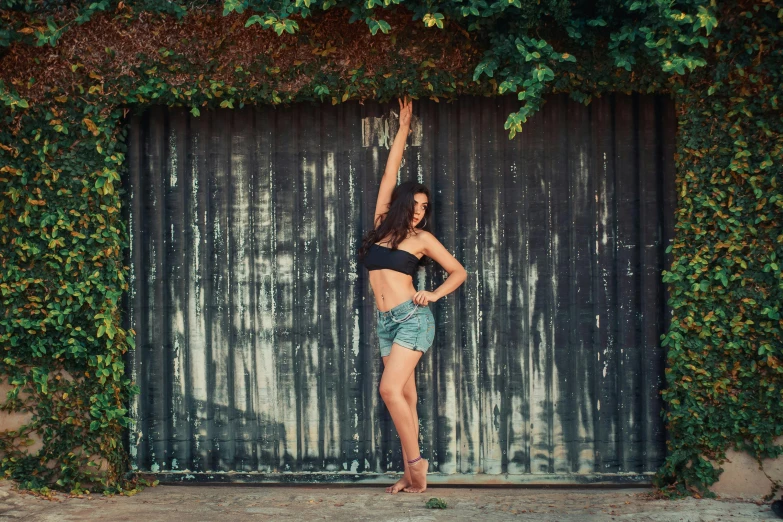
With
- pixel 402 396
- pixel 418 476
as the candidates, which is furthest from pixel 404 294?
pixel 418 476

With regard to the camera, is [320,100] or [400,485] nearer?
[400,485]

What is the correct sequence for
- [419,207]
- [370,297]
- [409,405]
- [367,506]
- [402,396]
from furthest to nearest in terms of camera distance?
[370,297] < [409,405] < [419,207] < [402,396] < [367,506]

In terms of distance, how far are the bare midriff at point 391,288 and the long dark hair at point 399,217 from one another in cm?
18

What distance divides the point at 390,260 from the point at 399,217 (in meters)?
0.29

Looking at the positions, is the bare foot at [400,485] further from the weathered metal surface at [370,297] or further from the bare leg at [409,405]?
the weathered metal surface at [370,297]

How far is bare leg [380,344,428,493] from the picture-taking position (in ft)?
16.1

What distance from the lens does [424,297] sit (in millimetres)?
4910

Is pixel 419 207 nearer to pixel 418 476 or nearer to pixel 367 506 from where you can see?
pixel 418 476

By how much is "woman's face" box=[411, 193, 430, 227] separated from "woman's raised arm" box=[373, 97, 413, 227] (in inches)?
9.1

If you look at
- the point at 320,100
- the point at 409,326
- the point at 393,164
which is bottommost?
the point at 409,326

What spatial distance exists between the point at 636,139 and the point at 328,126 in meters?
2.18

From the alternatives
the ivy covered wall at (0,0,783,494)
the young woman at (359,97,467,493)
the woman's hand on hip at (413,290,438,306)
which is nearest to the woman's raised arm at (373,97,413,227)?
the young woman at (359,97,467,493)

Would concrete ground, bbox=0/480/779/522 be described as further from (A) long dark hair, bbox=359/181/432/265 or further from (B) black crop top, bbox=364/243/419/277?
(A) long dark hair, bbox=359/181/432/265

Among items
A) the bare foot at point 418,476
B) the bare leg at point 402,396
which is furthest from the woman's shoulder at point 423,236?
the bare foot at point 418,476
